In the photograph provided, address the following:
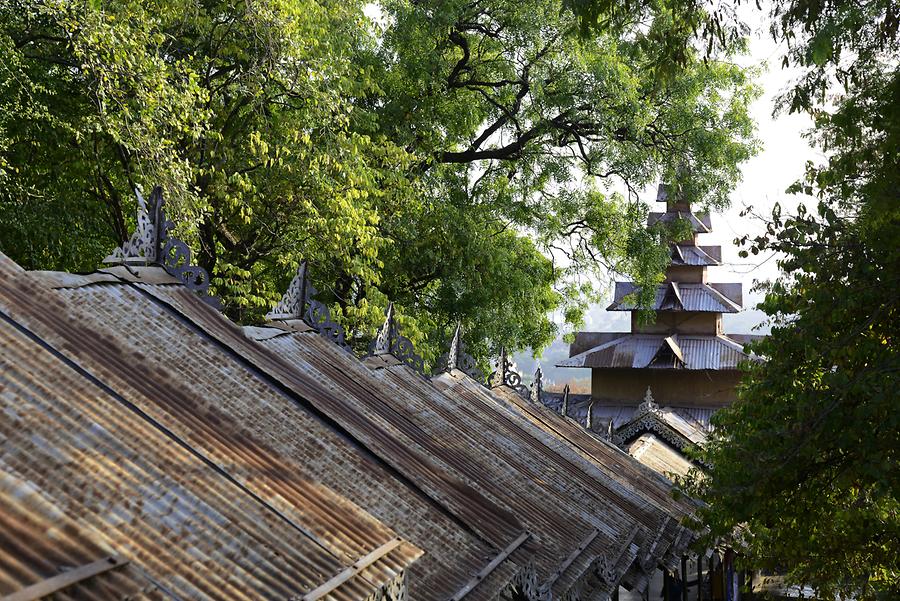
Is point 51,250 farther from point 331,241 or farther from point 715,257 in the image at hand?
point 715,257

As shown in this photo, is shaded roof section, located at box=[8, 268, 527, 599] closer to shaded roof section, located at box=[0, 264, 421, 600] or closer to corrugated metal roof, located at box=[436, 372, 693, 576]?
shaded roof section, located at box=[0, 264, 421, 600]

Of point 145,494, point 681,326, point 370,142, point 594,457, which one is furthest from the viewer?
point 681,326

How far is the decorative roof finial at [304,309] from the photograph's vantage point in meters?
10.5

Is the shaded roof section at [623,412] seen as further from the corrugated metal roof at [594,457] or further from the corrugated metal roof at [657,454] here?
the corrugated metal roof at [594,457]

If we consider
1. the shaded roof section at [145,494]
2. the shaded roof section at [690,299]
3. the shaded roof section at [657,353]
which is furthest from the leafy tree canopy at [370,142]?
the shaded roof section at [690,299]

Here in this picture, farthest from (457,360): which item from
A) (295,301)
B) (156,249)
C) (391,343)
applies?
(156,249)

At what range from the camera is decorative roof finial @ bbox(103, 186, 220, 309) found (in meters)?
7.51

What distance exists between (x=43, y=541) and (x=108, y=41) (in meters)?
10.7

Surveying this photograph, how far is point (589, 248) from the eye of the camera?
2591 centimetres

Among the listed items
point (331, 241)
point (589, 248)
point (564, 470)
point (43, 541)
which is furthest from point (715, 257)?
point (43, 541)

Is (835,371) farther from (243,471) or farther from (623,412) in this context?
(623,412)

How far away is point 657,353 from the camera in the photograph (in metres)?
49.1

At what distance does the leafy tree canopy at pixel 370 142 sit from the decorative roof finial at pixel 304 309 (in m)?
2.79

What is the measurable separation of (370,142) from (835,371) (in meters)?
11.4
